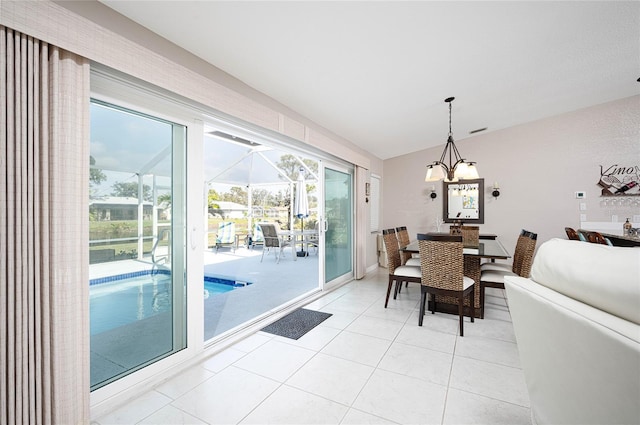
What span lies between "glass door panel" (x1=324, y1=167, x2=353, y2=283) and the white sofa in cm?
322

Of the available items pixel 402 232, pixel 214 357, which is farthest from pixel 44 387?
pixel 402 232

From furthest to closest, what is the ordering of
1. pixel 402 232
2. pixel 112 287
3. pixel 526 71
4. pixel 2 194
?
pixel 402 232 < pixel 526 71 < pixel 112 287 < pixel 2 194

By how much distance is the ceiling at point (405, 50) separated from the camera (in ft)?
5.98

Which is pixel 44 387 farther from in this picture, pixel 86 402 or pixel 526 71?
pixel 526 71

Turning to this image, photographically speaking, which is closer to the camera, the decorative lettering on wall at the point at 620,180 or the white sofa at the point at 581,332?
the white sofa at the point at 581,332

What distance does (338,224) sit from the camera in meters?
4.78

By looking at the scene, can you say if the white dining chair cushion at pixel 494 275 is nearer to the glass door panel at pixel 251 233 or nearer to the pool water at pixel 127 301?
the glass door panel at pixel 251 233

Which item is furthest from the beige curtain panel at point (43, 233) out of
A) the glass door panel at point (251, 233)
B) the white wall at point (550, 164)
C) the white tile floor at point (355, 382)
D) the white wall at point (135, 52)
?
the white wall at point (550, 164)

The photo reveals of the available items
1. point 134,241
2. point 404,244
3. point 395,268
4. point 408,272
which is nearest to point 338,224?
point 404,244

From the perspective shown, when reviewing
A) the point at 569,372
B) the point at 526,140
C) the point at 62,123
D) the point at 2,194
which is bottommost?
the point at 569,372

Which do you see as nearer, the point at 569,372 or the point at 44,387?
the point at 569,372

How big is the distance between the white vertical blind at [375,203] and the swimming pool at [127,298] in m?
4.16

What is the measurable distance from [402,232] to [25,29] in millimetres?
4133

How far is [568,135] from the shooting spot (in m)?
4.84
